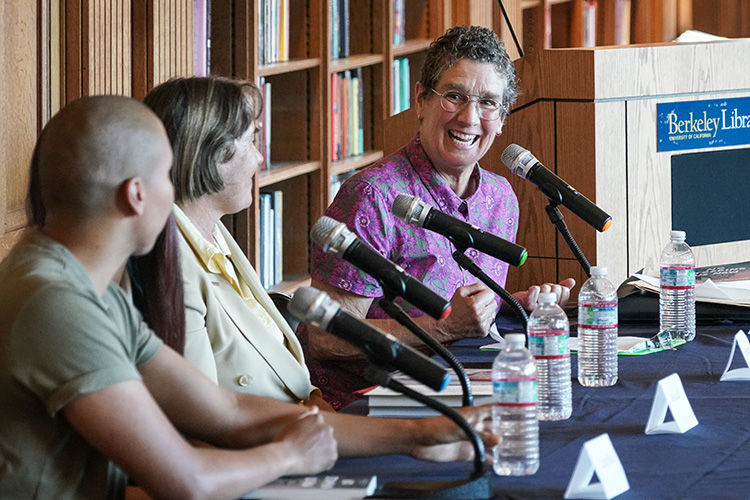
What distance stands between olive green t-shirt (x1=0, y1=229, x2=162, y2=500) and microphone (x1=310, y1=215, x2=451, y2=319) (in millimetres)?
329

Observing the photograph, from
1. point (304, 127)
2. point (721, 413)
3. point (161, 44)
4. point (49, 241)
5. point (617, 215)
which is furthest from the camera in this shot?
point (304, 127)

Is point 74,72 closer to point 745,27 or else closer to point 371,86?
point 371,86

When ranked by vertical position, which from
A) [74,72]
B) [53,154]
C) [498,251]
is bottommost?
[498,251]

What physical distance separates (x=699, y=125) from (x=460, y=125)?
0.91 m

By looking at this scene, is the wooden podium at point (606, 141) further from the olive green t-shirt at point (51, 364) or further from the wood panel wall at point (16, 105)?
the olive green t-shirt at point (51, 364)

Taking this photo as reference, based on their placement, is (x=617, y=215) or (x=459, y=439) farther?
(x=617, y=215)

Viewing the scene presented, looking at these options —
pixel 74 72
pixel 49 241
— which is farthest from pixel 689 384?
pixel 74 72

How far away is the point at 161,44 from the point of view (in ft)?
9.23

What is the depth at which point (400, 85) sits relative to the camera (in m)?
4.76

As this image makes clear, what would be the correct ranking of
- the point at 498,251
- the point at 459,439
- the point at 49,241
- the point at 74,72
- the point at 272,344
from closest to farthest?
1. the point at 49,241
2. the point at 459,439
3. the point at 498,251
4. the point at 272,344
5. the point at 74,72

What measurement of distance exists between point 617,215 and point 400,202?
1334mm

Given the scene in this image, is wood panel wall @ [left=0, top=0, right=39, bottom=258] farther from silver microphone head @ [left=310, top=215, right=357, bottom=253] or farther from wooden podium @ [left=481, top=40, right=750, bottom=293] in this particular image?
wooden podium @ [left=481, top=40, right=750, bottom=293]

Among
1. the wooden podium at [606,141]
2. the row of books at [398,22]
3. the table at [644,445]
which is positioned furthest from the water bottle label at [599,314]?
the row of books at [398,22]

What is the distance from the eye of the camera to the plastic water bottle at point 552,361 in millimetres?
1665
